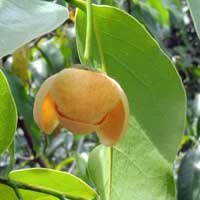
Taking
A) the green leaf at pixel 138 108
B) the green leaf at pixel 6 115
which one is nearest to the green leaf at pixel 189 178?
the green leaf at pixel 138 108

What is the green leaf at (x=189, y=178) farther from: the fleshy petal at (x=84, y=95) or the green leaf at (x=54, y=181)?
the fleshy petal at (x=84, y=95)

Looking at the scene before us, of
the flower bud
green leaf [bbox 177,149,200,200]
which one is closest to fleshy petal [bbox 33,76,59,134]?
the flower bud

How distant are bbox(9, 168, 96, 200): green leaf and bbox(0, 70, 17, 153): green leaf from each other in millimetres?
64

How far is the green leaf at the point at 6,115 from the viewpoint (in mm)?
851

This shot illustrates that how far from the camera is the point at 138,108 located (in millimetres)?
983

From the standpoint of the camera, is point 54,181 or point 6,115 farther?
point 54,181

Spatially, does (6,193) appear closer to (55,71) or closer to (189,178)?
(189,178)

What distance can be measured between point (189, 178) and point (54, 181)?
1097mm

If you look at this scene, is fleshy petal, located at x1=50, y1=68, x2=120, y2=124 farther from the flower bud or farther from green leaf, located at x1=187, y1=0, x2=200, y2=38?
green leaf, located at x1=187, y1=0, x2=200, y2=38

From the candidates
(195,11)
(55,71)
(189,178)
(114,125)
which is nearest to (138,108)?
(114,125)

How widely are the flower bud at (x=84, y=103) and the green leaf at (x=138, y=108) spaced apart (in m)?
0.15

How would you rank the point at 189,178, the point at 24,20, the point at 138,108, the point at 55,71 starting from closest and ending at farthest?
the point at 24,20, the point at 138,108, the point at 189,178, the point at 55,71

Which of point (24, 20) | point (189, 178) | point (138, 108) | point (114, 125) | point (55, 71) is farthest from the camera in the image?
point (55, 71)

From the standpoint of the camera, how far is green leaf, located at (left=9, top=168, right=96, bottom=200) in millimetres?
1001
